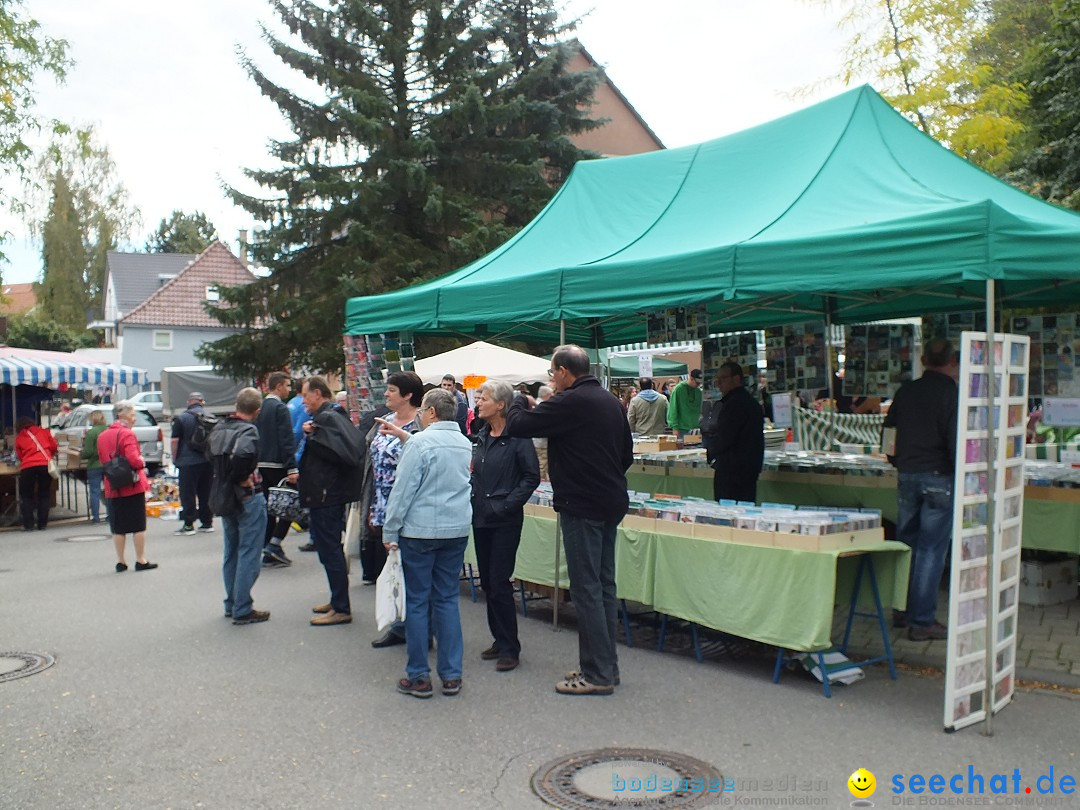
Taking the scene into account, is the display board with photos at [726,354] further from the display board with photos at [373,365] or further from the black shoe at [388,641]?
the black shoe at [388,641]

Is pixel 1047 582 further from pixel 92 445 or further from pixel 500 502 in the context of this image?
pixel 92 445

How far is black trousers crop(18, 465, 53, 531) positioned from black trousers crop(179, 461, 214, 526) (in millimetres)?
2436

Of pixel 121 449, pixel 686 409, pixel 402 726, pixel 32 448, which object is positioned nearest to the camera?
pixel 402 726

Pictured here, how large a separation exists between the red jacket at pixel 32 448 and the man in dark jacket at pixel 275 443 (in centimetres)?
520

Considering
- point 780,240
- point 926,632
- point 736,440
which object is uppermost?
point 780,240

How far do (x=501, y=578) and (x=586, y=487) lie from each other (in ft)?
3.33

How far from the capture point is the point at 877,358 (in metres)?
9.42

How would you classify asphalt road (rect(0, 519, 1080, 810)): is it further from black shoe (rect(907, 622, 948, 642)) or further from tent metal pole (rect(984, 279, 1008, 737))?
black shoe (rect(907, 622, 948, 642))

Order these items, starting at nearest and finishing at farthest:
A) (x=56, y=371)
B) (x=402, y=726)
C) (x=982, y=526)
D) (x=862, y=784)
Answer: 1. (x=862, y=784)
2. (x=982, y=526)
3. (x=402, y=726)
4. (x=56, y=371)

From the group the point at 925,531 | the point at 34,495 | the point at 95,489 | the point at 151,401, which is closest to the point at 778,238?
the point at 925,531

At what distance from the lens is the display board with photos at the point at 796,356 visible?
9.70 m

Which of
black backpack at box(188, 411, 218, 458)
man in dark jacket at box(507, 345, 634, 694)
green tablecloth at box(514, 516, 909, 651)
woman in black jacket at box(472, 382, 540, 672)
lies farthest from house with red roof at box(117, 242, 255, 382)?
man in dark jacket at box(507, 345, 634, 694)

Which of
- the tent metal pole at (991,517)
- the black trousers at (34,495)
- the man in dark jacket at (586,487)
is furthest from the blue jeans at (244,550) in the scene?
the black trousers at (34,495)

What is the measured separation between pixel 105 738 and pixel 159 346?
45.9 meters
